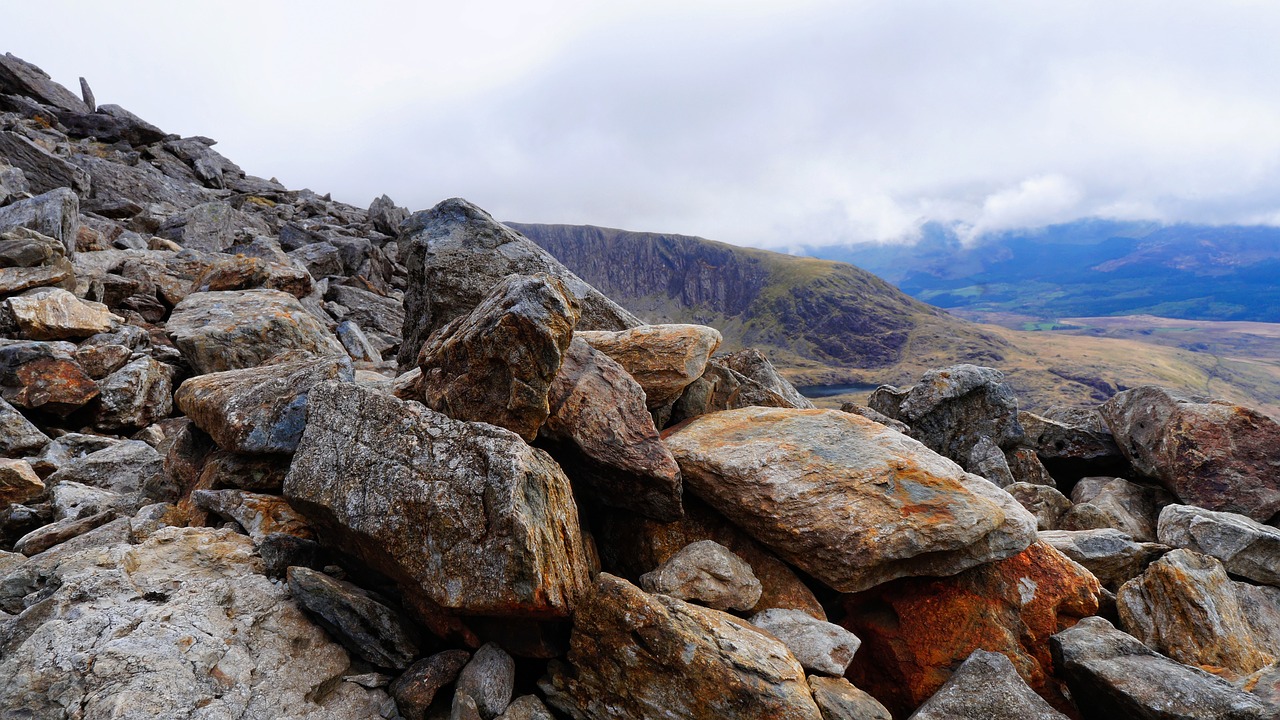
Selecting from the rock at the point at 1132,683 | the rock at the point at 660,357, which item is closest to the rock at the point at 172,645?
the rock at the point at 660,357

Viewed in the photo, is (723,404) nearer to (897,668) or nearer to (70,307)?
(897,668)

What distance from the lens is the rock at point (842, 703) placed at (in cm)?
723

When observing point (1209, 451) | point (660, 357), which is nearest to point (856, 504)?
point (660, 357)

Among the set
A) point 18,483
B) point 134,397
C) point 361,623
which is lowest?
point 18,483

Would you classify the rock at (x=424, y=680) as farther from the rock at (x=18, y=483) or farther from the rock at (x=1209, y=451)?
the rock at (x=1209, y=451)

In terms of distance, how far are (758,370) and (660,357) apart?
405 centimetres

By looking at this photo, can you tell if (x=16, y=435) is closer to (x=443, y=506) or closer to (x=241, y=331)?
(x=241, y=331)

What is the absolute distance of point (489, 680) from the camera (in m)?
7.45

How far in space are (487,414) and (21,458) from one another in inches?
460

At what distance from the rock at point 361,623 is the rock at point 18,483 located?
787 centimetres

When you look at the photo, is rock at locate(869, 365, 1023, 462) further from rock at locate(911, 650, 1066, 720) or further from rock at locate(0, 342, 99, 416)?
rock at locate(0, 342, 99, 416)

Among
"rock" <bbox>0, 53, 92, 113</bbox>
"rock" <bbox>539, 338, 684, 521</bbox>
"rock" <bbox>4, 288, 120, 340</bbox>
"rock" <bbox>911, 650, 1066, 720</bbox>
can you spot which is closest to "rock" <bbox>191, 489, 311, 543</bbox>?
"rock" <bbox>539, 338, 684, 521</bbox>

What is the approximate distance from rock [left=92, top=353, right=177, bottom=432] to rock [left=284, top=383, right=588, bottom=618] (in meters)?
10.3

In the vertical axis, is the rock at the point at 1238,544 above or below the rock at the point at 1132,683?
above
